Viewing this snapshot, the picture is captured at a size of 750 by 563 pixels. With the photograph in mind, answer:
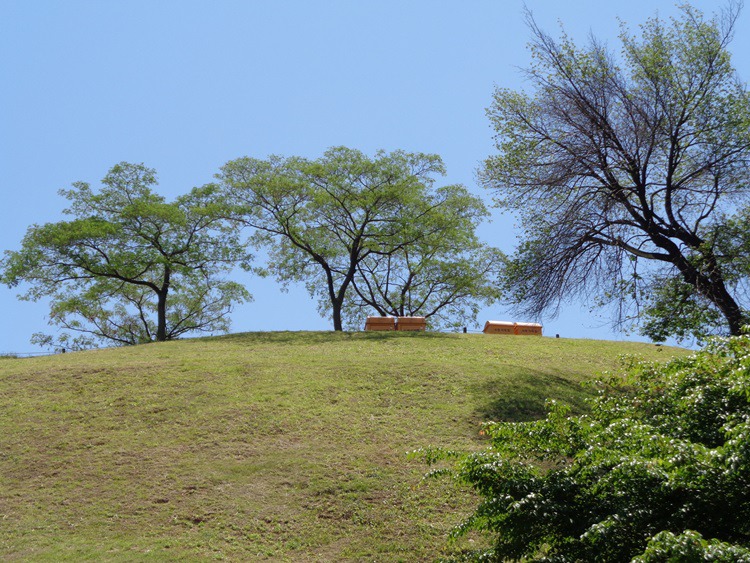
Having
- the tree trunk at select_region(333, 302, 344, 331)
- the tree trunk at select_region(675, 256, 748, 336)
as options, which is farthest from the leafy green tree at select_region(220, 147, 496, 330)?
the tree trunk at select_region(675, 256, 748, 336)

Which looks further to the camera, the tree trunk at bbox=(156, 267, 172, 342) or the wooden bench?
the tree trunk at bbox=(156, 267, 172, 342)

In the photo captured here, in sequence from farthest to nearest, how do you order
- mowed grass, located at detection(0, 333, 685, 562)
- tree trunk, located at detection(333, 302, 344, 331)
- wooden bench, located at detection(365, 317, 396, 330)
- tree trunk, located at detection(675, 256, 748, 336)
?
tree trunk, located at detection(333, 302, 344, 331), wooden bench, located at detection(365, 317, 396, 330), tree trunk, located at detection(675, 256, 748, 336), mowed grass, located at detection(0, 333, 685, 562)

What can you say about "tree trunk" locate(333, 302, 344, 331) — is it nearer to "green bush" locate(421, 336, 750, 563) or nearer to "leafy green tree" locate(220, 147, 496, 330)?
"leafy green tree" locate(220, 147, 496, 330)

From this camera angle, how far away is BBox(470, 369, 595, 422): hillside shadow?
19.1 m

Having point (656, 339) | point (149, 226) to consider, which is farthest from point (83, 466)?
point (149, 226)

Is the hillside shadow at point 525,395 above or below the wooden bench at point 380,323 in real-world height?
below

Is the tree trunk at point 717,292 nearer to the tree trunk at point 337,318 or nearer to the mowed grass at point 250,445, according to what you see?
the mowed grass at point 250,445

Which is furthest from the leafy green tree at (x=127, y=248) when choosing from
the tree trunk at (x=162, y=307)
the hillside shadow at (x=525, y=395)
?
the hillside shadow at (x=525, y=395)

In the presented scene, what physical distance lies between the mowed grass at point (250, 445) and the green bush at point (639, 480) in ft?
11.7

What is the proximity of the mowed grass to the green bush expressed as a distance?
11.7 ft

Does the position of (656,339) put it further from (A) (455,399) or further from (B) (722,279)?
(A) (455,399)

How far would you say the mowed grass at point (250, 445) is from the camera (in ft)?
44.5

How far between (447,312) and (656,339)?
77.0ft

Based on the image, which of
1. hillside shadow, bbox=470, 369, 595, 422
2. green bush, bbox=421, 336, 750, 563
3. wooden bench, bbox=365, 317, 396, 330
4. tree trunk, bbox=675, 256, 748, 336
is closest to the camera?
green bush, bbox=421, 336, 750, 563
